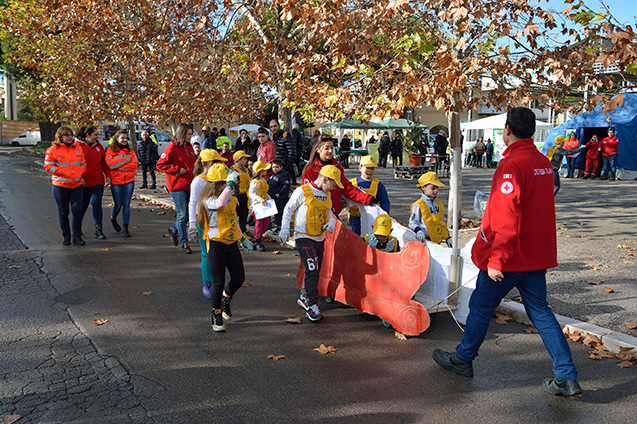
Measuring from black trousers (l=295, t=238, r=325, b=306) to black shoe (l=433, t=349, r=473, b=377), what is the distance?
5.10 feet

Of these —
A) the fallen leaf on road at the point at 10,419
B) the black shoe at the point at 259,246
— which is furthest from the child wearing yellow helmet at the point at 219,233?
the black shoe at the point at 259,246

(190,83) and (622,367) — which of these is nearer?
(622,367)

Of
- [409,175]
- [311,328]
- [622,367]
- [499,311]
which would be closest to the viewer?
[622,367]

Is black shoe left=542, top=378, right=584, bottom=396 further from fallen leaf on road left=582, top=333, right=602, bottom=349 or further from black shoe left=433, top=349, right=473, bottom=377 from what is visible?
fallen leaf on road left=582, top=333, right=602, bottom=349

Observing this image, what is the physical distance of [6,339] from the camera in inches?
203

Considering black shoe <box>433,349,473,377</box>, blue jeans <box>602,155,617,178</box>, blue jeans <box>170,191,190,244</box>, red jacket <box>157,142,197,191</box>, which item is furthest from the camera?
blue jeans <box>602,155,617,178</box>

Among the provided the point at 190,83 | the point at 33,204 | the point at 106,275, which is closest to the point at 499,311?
the point at 106,275

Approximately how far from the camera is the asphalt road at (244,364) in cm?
393

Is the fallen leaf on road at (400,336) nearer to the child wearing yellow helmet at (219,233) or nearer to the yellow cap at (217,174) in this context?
the child wearing yellow helmet at (219,233)

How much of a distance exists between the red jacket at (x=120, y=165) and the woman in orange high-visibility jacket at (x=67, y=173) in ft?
2.13

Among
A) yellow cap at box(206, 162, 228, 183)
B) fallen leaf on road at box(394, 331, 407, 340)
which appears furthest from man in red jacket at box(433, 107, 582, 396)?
yellow cap at box(206, 162, 228, 183)

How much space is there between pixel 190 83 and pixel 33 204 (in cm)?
495

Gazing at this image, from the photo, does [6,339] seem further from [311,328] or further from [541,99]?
[541,99]

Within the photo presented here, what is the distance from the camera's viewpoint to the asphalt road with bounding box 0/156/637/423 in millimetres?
3934
